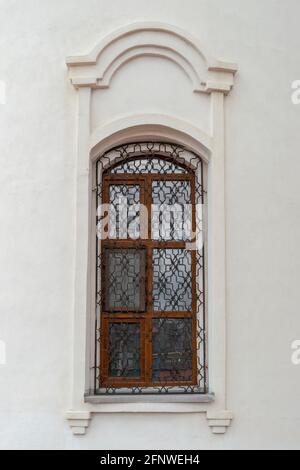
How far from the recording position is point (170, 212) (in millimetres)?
7160

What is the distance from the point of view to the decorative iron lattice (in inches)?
276

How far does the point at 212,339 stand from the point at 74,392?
1.32 metres

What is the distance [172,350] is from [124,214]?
1341 mm

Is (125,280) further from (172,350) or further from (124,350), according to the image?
(172,350)

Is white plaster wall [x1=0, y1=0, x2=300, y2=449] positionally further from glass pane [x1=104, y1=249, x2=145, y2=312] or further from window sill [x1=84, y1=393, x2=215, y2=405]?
glass pane [x1=104, y1=249, x2=145, y2=312]

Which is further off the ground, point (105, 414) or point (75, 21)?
point (75, 21)

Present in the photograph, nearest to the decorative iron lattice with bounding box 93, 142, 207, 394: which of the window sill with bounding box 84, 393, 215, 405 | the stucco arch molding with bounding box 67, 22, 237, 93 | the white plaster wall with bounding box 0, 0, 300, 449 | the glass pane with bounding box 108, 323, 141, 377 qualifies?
the glass pane with bounding box 108, 323, 141, 377

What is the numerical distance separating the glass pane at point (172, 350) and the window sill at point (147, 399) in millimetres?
251

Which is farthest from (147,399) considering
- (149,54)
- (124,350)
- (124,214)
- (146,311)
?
(149,54)

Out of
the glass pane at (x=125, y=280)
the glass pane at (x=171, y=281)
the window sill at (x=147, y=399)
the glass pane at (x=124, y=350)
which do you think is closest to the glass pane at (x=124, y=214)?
the glass pane at (x=125, y=280)

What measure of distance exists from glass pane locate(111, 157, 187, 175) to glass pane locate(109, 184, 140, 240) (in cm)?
20

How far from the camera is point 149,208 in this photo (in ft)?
23.5
